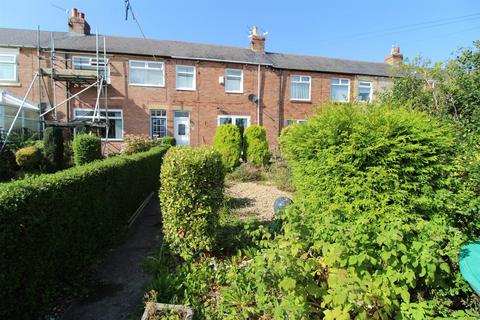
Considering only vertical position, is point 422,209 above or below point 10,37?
below

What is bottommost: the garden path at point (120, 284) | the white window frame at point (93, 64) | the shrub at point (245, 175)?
the garden path at point (120, 284)

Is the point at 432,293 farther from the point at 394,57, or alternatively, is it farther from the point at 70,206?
the point at 394,57

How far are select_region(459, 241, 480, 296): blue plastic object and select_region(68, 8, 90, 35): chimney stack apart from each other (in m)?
20.9

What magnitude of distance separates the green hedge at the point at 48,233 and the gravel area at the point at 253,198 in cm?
269

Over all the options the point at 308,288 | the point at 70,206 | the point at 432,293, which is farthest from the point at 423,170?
the point at 70,206

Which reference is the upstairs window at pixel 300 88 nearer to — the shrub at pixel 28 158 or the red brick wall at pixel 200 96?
the red brick wall at pixel 200 96

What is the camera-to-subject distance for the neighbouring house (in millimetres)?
15562

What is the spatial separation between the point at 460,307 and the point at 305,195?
199cm

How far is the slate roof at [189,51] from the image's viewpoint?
16.3 metres

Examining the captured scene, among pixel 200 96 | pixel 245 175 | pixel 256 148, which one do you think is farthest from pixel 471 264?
pixel 200 96

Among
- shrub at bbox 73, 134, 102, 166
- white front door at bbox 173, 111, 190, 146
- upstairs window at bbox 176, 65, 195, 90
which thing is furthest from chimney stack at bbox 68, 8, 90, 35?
shrub at bbox 73, 134, 102, 166

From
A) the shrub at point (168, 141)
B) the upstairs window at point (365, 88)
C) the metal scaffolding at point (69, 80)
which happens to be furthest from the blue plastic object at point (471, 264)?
the upstairs window at point (365, 88)

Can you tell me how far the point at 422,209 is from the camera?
321cm

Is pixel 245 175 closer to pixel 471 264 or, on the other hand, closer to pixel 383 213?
pixel 383 213
